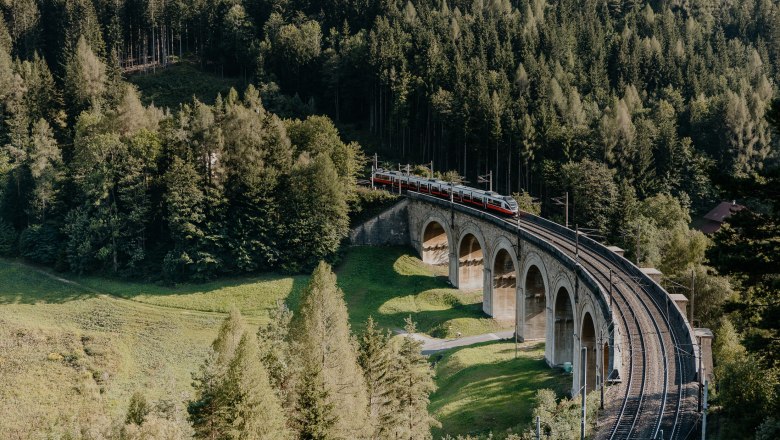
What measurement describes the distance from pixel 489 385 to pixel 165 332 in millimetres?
31358

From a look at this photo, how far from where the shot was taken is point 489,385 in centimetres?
5741

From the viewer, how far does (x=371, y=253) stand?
3516 inches

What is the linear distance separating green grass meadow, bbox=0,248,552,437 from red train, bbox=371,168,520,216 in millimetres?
8011

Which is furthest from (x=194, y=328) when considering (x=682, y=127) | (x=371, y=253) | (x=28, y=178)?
(x=682, y=127)

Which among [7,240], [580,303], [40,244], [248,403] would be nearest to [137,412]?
[248,403]

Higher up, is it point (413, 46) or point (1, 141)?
point (413, 46)

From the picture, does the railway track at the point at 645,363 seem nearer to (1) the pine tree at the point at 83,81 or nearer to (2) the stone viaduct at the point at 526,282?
(2) the stone viaduct at the point at 526,282

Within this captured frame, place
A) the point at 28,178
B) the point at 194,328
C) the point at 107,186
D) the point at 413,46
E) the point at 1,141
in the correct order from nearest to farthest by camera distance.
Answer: the point at 194,328 → the point at 107,186 → the point at 28,178 → the point at 1,141 → the point at 413,46

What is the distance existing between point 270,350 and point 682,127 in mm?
85423

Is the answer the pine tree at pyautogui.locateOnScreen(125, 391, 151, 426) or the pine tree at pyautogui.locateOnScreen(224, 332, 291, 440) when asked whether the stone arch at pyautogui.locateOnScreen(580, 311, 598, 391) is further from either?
the pine tree at pyautogui.locateOnScreen(125, 391, 151, 426)

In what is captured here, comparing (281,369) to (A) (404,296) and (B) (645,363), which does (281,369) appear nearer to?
(B) (645,363)

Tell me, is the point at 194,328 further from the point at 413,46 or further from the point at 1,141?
the point at 413,46

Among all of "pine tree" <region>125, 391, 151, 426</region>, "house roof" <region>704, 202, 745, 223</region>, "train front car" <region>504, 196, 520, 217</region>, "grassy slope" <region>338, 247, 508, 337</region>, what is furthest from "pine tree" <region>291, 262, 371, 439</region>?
"house roof" <region>704, 202, 745, 223</region>

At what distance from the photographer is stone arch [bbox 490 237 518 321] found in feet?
249
